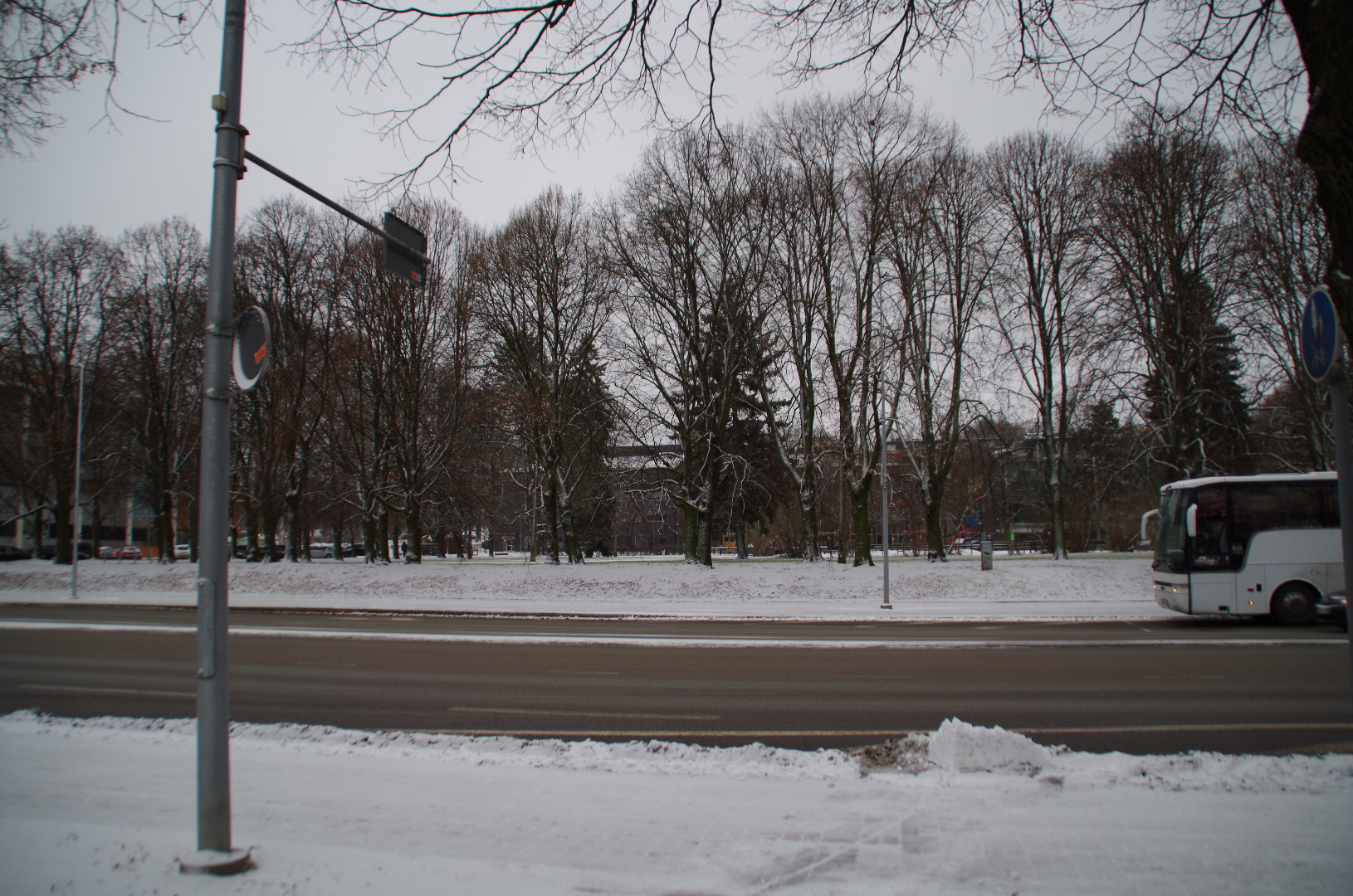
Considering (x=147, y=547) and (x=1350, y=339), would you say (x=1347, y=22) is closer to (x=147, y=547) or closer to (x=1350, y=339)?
(x=1350, y=339)

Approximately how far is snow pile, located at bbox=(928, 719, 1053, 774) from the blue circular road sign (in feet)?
10.6

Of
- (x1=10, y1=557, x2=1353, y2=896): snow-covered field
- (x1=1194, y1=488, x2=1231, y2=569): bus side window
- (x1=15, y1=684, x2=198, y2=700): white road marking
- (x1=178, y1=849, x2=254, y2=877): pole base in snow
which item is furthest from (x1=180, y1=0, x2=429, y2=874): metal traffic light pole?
(x1=1194, y1=488, x2=1231, y2=569): bus side window

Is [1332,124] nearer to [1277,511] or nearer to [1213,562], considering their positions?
[1213,562]

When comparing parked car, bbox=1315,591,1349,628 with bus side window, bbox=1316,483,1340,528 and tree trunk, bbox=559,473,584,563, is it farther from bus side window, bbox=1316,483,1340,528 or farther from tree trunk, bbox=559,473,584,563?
tree trunk, bbox=559,473,584,563

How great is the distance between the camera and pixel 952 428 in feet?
91.6

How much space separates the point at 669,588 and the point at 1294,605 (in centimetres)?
1633

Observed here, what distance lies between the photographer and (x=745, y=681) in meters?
9.44

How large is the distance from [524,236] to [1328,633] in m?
27.8

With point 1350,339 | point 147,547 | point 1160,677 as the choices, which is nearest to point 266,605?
point 1160,677

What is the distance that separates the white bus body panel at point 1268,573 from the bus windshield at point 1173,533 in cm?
50

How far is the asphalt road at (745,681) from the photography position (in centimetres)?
716

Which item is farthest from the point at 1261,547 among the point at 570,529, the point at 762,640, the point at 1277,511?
the point at 570,529

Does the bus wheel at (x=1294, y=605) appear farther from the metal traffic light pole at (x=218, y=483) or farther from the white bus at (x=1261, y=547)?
the metal traffic light pole at (x=218, y=483)

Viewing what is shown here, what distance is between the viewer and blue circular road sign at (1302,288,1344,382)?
379 cm
